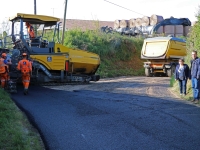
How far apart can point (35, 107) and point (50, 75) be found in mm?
4877

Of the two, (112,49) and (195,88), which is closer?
(195,88)

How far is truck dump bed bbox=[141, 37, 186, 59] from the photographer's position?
62.2ft

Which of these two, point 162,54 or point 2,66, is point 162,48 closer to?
point 162,54

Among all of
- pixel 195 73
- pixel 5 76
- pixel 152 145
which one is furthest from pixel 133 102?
pixel 5 76

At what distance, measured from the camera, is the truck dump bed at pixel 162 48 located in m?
19.0

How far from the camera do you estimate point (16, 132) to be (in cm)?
571

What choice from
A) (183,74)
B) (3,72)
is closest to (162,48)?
(183,74)

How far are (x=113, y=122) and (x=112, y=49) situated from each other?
1844cm

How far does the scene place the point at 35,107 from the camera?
8.43 metres

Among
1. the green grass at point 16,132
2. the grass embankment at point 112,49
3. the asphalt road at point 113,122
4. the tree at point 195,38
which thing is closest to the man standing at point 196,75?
the asphalt road at point 113,122

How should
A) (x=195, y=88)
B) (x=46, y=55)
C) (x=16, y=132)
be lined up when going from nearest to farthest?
1. (x=16, y=132)
2. (x=195, y=88)
3. (x=46, y=55)

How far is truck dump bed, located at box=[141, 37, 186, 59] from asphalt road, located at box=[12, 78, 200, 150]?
9.45 meters

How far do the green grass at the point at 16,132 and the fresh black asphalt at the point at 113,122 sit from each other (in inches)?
6.7

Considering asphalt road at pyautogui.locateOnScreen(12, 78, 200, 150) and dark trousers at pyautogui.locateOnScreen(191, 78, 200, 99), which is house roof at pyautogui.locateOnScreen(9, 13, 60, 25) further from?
dark trousers at pyautogui.locateOnScreen(191, 78, 200, 99)
